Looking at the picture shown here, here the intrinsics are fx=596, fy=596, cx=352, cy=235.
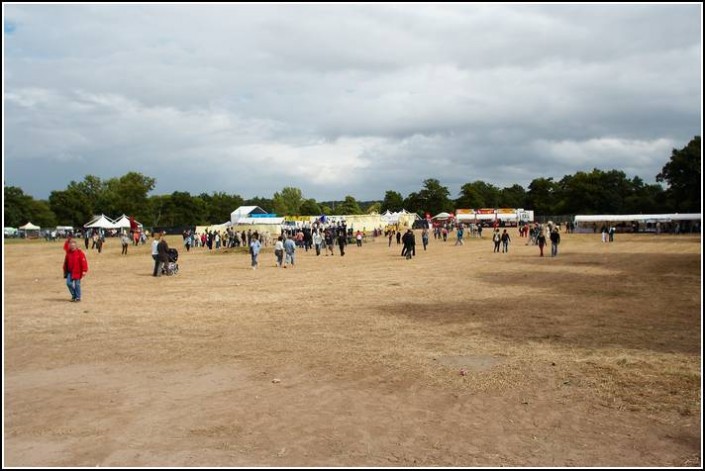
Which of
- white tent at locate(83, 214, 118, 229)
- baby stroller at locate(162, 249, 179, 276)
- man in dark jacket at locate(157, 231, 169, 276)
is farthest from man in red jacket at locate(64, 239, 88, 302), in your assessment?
white tent at locate(83, 214, 118, 229)

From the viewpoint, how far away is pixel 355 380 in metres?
8.12

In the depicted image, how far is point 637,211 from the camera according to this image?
114562 millimetres

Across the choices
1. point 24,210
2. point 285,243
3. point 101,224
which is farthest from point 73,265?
point 24,210

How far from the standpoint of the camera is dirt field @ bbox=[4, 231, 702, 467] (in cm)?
568

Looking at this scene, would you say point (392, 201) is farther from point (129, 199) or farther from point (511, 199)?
point (129, 199)

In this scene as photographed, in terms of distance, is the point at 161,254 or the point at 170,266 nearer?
the point at 161,254

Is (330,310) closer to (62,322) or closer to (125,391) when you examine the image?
(62,322)

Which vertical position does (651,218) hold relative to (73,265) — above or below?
above

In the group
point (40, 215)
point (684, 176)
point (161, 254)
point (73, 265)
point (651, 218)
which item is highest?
point (684, 176)

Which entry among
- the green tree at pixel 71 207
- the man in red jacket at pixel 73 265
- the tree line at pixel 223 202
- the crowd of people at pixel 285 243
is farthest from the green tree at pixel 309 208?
the man in red jacket at pixel 73 265

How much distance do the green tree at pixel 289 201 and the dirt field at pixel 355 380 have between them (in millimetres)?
115849

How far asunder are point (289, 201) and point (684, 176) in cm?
7994

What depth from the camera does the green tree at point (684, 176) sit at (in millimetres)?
82375

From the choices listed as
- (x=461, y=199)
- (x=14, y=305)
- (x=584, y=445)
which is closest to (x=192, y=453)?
(x=584, y=445)
